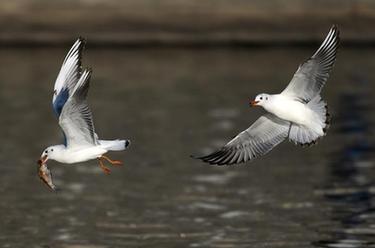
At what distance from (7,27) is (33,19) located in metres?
0.89

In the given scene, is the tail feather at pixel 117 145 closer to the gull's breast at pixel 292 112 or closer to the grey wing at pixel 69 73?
the grey wing at pixel 69 73

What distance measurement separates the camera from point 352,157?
90.5 feet

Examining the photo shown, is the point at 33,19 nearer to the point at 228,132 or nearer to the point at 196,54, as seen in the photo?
the point at 196,54

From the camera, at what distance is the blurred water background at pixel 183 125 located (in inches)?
862

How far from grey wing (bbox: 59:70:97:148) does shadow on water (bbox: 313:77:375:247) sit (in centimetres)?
475

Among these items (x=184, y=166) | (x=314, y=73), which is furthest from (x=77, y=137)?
(x=184, y=166)

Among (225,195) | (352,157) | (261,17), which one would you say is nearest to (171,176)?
(225,195)

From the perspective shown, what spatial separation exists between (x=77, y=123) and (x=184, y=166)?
986 cm

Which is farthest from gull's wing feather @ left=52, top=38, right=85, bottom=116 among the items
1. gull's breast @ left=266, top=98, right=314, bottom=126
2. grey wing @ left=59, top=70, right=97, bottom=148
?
gull's breast @ left=266, top=98, right=314, bottom=126

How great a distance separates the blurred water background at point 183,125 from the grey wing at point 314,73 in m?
3.62

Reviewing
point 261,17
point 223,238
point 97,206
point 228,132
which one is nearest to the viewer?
point 223,238

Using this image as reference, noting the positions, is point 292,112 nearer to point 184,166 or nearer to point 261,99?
point 261,99

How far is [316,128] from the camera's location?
17109 millimetres

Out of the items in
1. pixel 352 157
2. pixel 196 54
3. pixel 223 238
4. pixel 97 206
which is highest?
pixel 196 54
